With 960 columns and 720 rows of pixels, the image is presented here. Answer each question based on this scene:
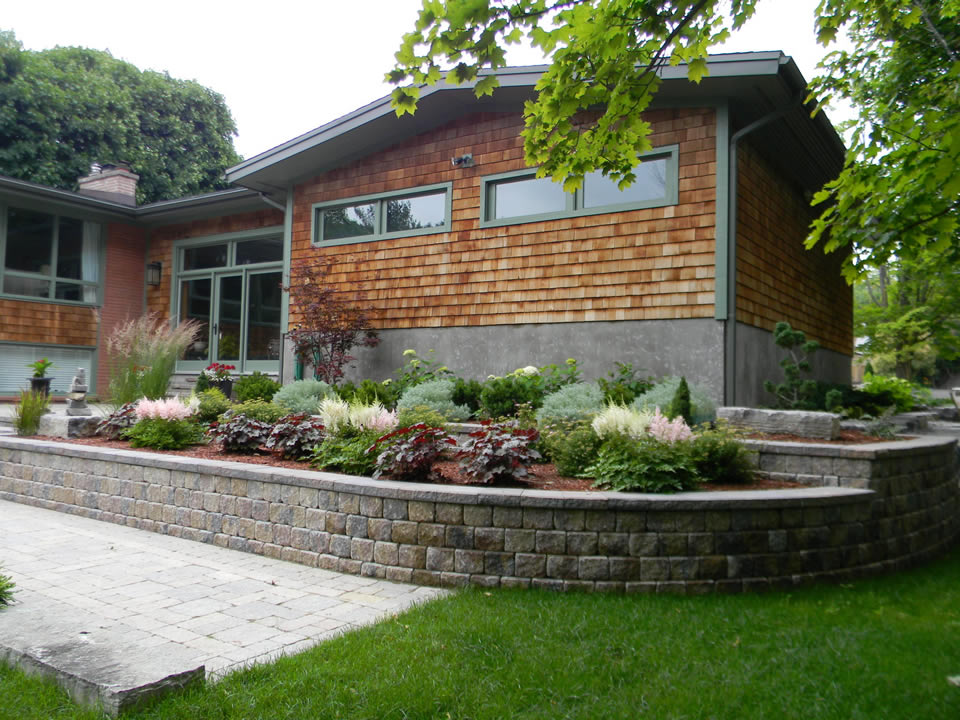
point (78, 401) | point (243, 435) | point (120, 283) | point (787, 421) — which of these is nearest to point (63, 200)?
point (120, 283)

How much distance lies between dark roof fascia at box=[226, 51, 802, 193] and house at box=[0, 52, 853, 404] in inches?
1.0

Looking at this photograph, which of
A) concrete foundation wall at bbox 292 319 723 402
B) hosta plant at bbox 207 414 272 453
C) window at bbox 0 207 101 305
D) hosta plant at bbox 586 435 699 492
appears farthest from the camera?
window at bbox 0 207 101 305

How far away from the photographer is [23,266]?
13.5m

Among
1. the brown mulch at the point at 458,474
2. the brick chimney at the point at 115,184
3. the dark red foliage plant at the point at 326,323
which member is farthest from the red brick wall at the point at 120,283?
the brown mulch at the point at 458,474

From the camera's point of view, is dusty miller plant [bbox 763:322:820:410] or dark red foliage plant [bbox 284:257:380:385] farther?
dark red foliage plant [bbox 284:257:380:385]

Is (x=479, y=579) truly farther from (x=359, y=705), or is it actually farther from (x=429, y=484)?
(x=359, y=705)

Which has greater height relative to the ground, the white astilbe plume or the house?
the house

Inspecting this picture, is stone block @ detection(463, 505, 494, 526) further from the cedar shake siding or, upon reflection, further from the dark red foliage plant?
the cedar shake siding

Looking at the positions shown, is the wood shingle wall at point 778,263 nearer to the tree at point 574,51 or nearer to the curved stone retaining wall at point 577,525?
the curved stone retaining wall at point 577,525

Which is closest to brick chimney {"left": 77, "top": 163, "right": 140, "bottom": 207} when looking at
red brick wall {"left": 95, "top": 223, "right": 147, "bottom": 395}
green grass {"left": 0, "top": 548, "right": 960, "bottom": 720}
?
red brick wall {"left": 95, "top": 223, "right": 147, "bottom": 395}

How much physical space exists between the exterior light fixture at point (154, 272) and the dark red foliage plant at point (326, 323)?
5755mm

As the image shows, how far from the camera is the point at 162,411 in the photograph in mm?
6984

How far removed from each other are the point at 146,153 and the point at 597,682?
30655 millimetres

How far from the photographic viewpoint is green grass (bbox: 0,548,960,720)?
2.66m
